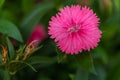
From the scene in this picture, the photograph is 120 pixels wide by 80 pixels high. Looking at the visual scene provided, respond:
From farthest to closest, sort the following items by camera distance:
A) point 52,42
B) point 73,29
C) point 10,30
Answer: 1. point 52,42
2. point 10,30
3. point 73,29

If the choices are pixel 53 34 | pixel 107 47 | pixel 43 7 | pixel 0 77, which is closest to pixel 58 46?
pixel 53 34

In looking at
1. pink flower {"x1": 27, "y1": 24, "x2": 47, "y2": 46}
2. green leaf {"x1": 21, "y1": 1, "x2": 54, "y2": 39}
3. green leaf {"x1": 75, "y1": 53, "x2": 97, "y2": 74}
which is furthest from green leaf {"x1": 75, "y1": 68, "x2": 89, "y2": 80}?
pink flower {"x1": 27, "y1": 24, "x2": 47, "y2": 46}

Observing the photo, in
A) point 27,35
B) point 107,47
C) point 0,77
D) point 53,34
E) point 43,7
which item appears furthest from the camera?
point 107,47

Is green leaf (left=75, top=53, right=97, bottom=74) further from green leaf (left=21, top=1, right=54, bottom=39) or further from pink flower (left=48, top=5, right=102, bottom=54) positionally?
green leaf (left=21, top=1, right=54, bottom=39)

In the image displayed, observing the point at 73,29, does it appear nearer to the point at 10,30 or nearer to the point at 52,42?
the point at 10,30

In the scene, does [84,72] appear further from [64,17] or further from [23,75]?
[23,75]

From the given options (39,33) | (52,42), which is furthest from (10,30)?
(39,33)
